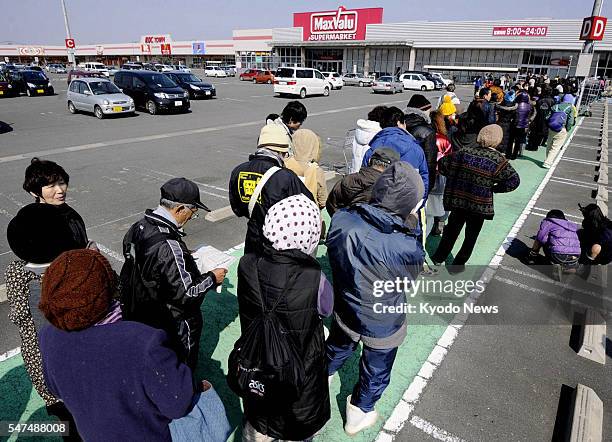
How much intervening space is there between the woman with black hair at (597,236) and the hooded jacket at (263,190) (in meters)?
3.81

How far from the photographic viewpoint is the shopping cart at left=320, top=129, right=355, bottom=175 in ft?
27.7

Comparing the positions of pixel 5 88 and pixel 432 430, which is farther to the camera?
pixel 5 88

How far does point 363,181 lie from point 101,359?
2.53m

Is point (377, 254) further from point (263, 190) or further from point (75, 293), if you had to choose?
point (75, 293)

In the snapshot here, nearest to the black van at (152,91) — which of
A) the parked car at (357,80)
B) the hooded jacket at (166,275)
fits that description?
the hooded jacket at (166,275)

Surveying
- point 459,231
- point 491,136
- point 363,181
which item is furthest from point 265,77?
point 363,181

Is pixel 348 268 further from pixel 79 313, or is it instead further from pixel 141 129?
pixel 141 129

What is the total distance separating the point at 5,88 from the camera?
24281 mm

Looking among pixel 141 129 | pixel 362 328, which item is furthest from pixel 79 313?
pixel 141 129

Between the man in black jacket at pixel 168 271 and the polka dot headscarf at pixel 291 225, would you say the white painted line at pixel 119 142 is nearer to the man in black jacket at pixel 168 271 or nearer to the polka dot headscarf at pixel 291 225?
the man in black jacket at pixel 168 271

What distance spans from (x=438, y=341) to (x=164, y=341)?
3.09 metres

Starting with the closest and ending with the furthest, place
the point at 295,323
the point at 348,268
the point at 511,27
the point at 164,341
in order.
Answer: the point at 164,341, the point at 295,323, the point at 348,268, the point at 511,27

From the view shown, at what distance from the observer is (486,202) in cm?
425

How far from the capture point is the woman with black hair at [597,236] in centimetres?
466
